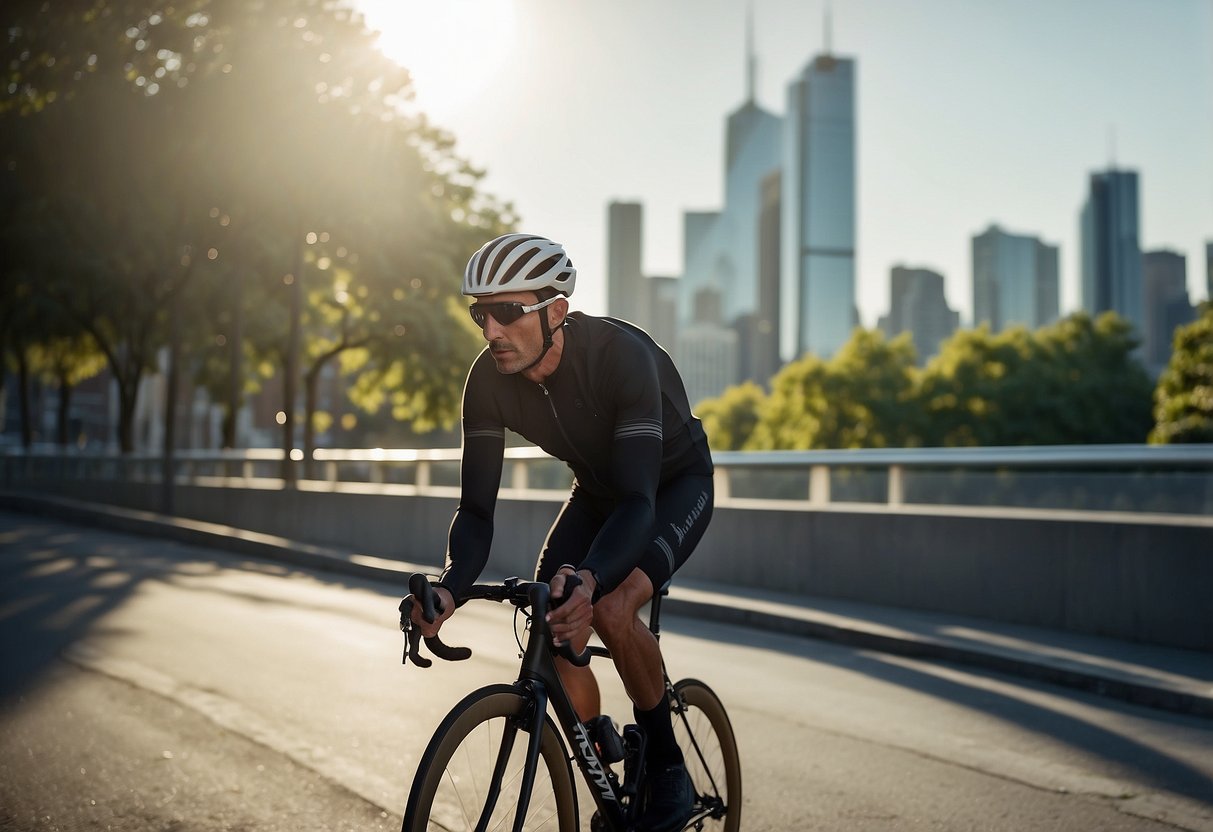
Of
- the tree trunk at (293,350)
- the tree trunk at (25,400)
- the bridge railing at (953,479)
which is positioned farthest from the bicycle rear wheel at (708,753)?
the tree trunk at (25,400)

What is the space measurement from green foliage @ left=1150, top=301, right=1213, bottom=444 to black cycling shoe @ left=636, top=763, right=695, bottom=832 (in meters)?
65.6

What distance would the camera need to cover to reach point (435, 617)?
3158mm

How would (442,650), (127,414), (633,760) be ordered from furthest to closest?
(127,414), (633,760), (442,650)

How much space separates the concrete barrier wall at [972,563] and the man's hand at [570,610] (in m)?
7.24

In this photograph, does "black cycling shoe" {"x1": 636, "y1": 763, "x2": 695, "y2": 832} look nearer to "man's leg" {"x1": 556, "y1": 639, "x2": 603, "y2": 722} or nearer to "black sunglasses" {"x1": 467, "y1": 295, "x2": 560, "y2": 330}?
"man's leg" {"x1": 556, "y1": 639, "x2": 603, "y2": 722}

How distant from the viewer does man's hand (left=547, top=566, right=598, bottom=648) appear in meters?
3.04

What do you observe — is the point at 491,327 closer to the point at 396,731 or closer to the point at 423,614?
the point at 423,614

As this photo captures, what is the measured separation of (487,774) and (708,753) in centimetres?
122

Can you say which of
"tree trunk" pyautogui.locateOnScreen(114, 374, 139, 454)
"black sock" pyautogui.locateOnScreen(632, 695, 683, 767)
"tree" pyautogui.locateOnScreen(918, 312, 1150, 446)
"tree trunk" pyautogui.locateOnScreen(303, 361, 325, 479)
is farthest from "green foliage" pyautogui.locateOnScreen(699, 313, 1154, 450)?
"black sock" pyautogui.locateOnScreen(632, 695, 683, 767)

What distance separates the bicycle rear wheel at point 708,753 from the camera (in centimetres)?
395

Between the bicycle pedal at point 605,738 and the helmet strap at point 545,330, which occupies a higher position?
the helmet strap at point 545,330

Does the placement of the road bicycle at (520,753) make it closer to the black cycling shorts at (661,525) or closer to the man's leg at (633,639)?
the man's leg at (633,639)

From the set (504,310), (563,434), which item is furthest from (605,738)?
(504,310)

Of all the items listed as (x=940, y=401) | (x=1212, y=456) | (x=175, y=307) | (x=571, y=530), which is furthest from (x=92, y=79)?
(x=940, y=401)
